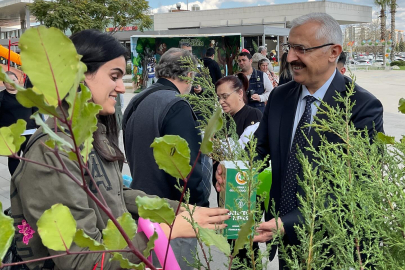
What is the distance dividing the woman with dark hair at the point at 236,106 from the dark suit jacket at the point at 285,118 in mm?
1267

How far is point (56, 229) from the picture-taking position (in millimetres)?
529

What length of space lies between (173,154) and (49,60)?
0.22 metres

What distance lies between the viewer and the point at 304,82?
2.13 m

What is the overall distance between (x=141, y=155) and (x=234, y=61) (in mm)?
11635

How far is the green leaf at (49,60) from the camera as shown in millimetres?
411

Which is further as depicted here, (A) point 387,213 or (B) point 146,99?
(B) point 146,99

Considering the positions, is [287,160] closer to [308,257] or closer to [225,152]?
[225,152]

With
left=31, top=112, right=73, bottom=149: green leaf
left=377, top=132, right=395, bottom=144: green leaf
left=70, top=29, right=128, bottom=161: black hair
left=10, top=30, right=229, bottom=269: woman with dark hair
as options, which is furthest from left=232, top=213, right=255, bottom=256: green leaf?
left=70, top=29, right=128, bottom=161: black hair

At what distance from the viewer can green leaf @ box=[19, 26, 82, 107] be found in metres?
0.41

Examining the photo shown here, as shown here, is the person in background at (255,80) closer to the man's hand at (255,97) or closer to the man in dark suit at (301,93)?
the man's hand at (255,97)

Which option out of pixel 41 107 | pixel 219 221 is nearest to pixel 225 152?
pixel 219 221

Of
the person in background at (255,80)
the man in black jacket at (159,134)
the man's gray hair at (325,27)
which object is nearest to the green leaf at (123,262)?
the man's gray hair at (325,27)

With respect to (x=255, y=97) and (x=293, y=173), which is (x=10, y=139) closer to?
(x=293, y=173)

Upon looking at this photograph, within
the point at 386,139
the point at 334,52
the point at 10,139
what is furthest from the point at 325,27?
the point at 10,139
